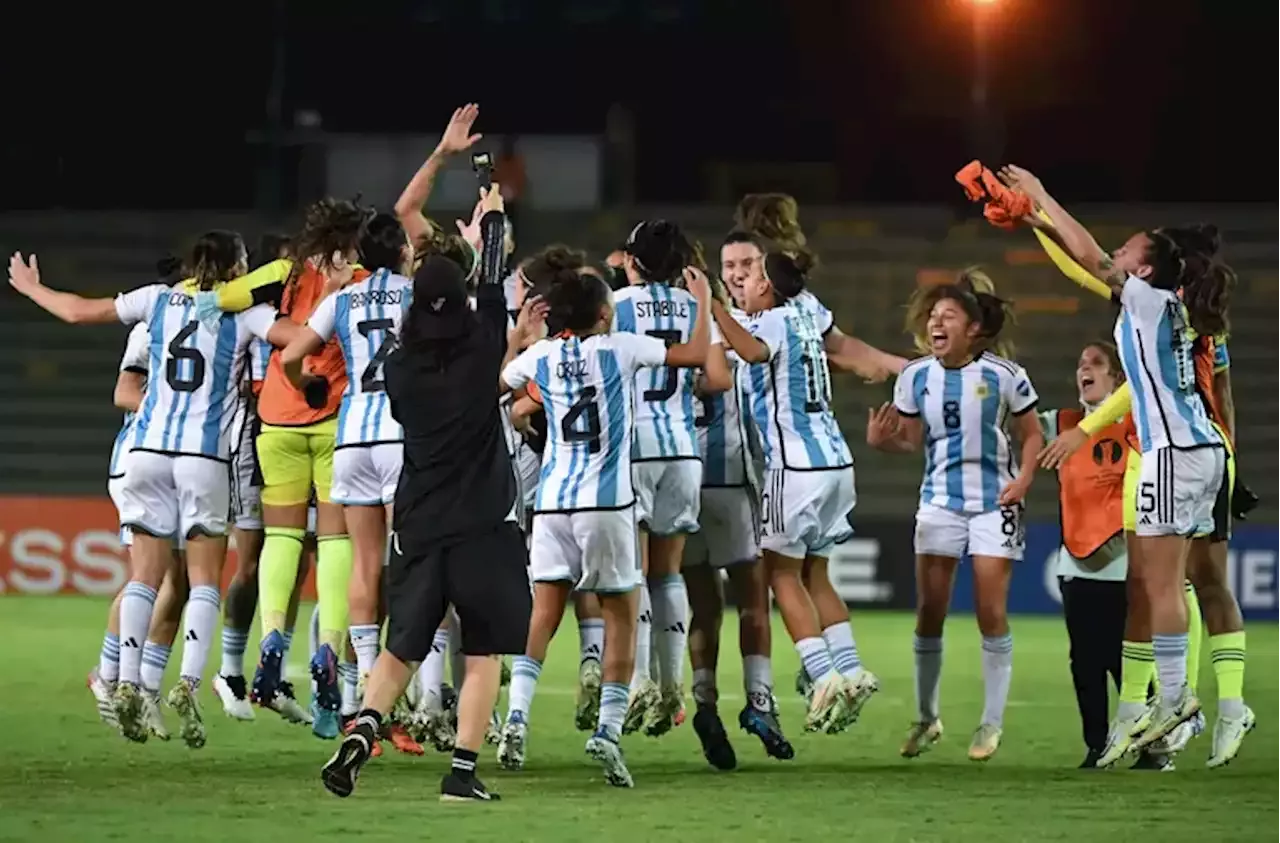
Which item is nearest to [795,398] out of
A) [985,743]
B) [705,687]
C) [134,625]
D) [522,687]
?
[705,687]

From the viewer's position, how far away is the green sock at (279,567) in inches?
404

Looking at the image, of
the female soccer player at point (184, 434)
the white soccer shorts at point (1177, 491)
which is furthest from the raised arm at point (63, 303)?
the white soccer shorts at point (1177, 491)

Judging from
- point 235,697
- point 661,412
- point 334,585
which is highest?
point 661,412

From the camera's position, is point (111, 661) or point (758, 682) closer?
point (758, 682)

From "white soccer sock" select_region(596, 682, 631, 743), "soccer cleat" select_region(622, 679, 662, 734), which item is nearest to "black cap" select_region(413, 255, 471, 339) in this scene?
"white soccer sock" select_region(596, 682, 631, 743)

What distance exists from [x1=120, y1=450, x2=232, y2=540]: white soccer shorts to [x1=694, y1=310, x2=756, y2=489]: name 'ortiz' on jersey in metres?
1.90

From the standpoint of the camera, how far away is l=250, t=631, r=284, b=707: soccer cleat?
10.0 m

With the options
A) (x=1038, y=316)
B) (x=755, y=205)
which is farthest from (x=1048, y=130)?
(x=755, y=205)

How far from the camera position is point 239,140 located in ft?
85.5

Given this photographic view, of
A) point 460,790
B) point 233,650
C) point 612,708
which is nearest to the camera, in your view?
point 460,790

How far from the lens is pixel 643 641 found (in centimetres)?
1001

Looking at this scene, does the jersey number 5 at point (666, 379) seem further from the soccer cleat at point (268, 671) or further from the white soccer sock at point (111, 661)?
the white soccer sock at point (111, 661)

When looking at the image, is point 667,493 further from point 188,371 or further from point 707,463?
point 188,371

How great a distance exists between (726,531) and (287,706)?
1956mm
